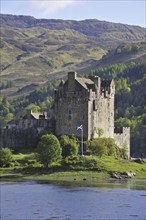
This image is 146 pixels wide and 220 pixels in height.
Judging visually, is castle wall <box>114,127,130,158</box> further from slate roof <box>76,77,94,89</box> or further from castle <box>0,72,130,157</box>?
slate roof <box>76,77,94,89</box>

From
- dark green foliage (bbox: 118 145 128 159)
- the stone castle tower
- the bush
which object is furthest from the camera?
dark green foliage (bbox: 118 145 128 159)

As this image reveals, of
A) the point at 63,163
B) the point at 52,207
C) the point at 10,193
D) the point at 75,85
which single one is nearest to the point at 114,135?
the point at 75,85

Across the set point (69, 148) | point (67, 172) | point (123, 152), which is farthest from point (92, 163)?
point (123, 152)

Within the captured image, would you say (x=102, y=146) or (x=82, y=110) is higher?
(x=82, y=110)

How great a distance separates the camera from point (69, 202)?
86562 millimetres

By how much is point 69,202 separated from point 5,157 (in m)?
41.6

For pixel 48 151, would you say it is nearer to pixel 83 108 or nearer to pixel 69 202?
pixel 83 108

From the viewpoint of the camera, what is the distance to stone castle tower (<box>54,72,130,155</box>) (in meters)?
138

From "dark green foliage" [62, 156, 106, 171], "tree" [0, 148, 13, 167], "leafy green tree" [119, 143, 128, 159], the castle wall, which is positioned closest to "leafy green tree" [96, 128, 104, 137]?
"leafy green tree" [119, 143, 128, 159]

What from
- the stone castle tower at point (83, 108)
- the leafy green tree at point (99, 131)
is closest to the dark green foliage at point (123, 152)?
the stone castle tower at point (83, 108)

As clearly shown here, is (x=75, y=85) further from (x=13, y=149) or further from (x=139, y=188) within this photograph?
(x=139, y=188)

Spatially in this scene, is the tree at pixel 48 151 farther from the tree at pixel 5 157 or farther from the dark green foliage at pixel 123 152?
the dark green foliage at pixel 123 152

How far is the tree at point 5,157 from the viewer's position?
125719 mm

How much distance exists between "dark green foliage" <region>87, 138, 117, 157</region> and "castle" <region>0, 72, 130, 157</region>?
3.08 meters
